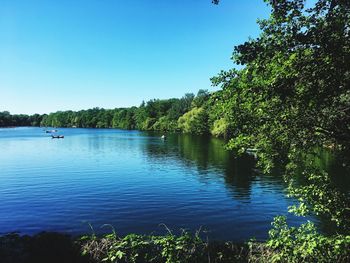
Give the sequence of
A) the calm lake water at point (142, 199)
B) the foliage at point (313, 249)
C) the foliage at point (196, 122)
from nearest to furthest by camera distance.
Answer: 1. the foliage at point (313, 249)
2. the calm lake water at point (142, 199)
3. the foliage at point (196, 122)

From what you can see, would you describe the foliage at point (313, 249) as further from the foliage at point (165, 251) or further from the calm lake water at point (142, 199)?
the calm lake water at point (142, 199)

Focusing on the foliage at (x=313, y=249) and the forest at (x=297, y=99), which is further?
the foliage at (x=313, y=249)

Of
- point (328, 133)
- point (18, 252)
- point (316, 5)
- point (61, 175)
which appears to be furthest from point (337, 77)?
point (61, 175)

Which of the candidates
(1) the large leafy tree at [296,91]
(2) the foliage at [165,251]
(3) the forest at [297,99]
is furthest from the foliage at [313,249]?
(2) the foliage at [165,251]

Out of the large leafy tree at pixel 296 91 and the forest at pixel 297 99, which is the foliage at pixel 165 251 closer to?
the forest at pixel 297 99

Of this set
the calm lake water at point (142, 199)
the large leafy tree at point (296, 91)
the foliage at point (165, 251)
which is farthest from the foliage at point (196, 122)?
the large leafy tree at point (296, 91)

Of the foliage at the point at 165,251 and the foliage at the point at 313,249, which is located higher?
the foliage at the point at 313,249

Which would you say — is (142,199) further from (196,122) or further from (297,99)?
(196,122)

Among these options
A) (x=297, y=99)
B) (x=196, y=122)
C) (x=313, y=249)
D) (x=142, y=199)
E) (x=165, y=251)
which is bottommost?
(x=142, y=199)

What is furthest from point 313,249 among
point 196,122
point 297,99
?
point 196,122

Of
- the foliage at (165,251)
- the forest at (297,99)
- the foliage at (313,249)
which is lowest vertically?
the foliage at (165,251)

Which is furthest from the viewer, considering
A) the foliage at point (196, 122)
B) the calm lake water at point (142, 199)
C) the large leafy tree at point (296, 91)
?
the foliage at point (196, 122)

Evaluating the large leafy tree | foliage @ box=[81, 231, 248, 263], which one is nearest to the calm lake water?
foliage @ box=[81, 231, 248, 263]

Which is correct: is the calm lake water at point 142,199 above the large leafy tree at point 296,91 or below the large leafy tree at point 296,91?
below
